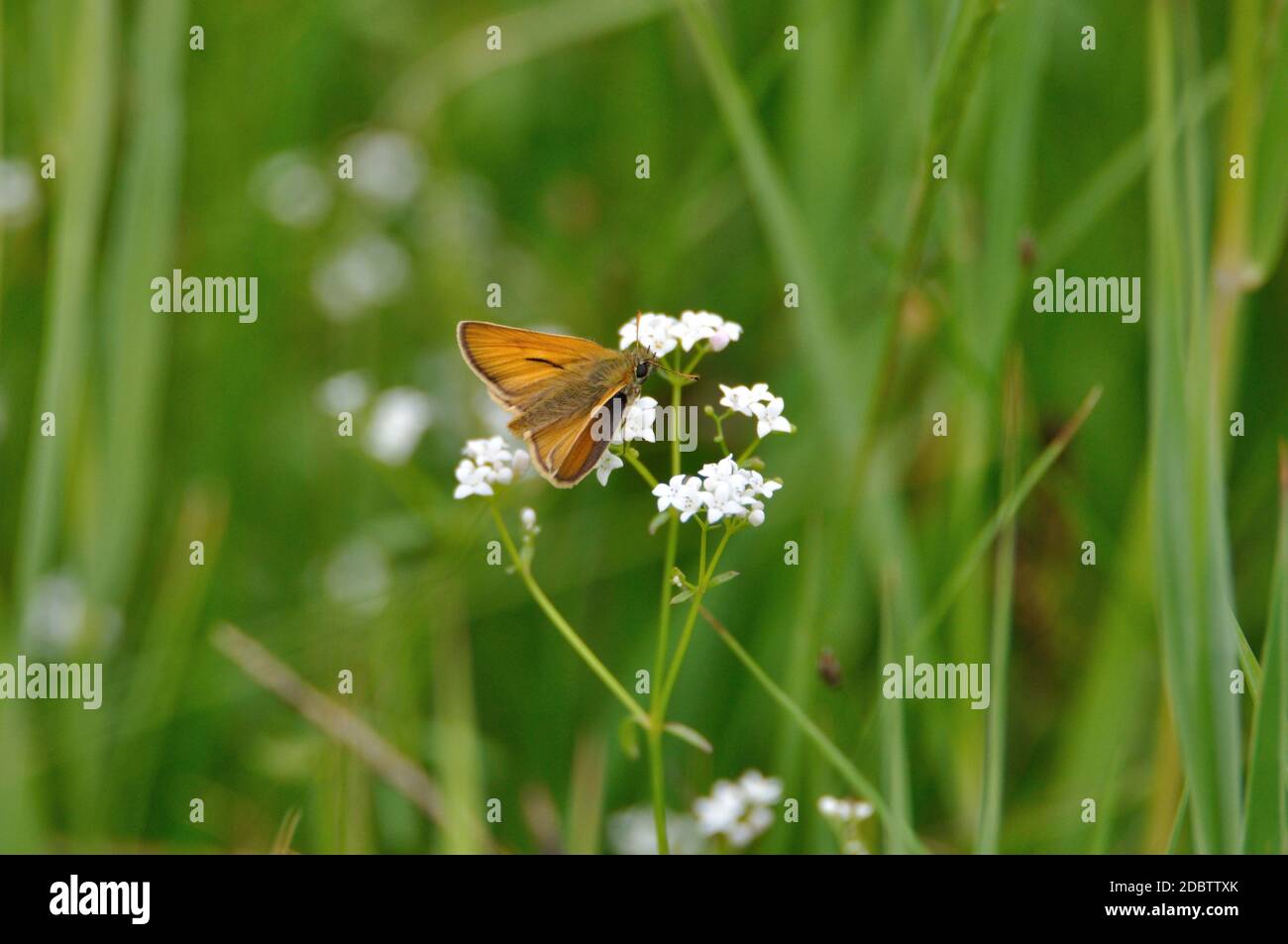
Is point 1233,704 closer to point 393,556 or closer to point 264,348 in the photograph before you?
point 393,556

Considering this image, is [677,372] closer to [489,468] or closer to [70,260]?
[489,468]

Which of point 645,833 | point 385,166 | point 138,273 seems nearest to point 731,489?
point 645,833

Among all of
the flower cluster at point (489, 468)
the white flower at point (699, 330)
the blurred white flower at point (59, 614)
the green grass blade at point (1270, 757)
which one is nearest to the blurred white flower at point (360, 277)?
the blurred white flower at point (59, 614)

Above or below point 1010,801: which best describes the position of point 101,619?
above

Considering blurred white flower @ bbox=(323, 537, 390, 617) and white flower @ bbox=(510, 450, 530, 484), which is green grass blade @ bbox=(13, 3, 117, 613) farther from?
white flower @ bbox=(510, 450, 530, 484)

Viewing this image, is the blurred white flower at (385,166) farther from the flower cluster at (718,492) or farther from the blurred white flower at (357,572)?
the flower cluster at (718,492)
